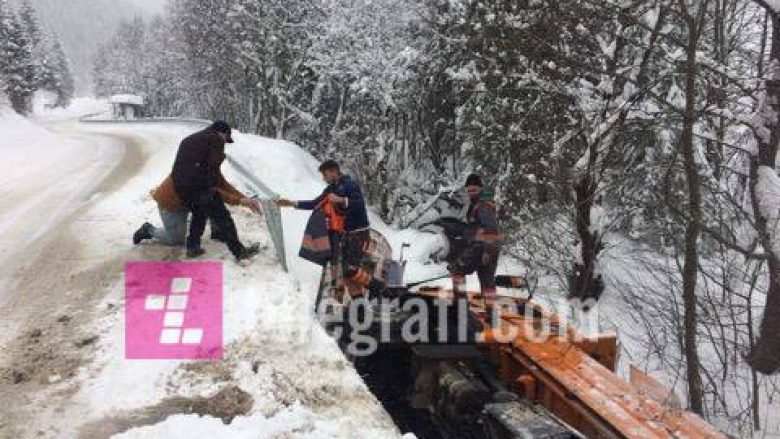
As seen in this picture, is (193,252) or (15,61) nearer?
(193,252)

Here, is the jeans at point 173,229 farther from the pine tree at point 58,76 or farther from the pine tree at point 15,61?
the pine tree at point 58,76

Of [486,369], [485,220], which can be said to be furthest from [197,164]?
[486,369]

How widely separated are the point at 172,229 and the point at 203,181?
93cm

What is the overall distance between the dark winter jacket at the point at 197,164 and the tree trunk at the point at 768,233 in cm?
518

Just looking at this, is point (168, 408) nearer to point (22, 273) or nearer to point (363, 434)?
point (363, 434)

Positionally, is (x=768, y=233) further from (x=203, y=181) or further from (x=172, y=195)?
(x=172, y=195)

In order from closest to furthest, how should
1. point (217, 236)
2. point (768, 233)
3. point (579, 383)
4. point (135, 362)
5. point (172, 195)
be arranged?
point (135, 362) → point (579, 383) → point (768, 233) → point (172, 195) → point (217, 236)

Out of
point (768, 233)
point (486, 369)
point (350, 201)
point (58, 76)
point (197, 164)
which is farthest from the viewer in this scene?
point (58, 76)

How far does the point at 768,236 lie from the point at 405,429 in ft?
12.4

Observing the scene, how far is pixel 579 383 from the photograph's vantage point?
5457 millimetres

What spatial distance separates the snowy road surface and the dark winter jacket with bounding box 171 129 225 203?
2.61ft

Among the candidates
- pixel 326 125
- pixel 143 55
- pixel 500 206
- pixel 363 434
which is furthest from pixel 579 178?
pixel 143 55

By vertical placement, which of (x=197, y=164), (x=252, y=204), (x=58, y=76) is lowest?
(x=252, y=204)

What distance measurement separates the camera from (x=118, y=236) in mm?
8688
